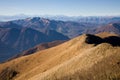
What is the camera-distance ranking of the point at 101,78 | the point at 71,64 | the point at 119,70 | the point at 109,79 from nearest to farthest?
the point at 109,79 → the point at 101,78 → the point at 119,70 → the point at 71,64

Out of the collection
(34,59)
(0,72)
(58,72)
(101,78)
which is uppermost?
(101,78)

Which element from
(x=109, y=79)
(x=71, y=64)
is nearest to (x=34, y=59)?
(x=71, y=64)

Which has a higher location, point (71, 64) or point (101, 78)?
point (101, 78)

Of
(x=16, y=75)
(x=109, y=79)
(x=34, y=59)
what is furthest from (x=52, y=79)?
(x=34, y=59)

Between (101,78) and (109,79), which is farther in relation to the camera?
(101,78)

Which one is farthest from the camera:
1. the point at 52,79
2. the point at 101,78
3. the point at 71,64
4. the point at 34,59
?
the point at 34,59

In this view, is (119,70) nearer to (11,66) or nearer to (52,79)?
(52,79)

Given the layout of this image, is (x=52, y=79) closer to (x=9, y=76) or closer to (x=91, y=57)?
(x=91, y=57)
